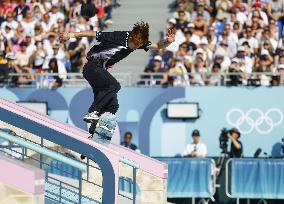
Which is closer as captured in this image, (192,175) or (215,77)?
(192,175)

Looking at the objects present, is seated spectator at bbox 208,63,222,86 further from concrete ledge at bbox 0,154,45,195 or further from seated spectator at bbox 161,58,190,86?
concrete ledge at bbox 0,154,45,195

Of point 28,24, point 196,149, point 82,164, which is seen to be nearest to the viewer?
point 82,164

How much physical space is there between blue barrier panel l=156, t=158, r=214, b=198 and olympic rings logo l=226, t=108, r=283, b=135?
85.9 inches

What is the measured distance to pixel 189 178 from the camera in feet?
72.9

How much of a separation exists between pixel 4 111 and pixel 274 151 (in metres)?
11.6

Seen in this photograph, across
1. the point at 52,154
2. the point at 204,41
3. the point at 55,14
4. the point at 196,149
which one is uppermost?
the point at 55,14

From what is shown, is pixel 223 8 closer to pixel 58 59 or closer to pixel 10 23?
pixel 58 59

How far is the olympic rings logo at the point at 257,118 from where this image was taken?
24109 millimetres

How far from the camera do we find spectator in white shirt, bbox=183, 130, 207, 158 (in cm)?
2320

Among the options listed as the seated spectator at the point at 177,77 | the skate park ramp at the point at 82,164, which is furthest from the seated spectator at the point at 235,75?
the skate park ramp at the point at 82,164

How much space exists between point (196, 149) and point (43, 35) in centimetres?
481

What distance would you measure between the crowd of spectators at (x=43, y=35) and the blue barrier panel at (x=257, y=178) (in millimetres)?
4209

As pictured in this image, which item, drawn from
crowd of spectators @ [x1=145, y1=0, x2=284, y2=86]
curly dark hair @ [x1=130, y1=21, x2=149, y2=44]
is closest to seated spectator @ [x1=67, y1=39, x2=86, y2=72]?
crowd of spectators @ [x1=145, y1=0, x2=284, y2=86]

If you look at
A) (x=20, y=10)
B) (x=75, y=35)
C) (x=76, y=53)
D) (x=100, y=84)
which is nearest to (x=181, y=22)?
(x=76, y=53)
